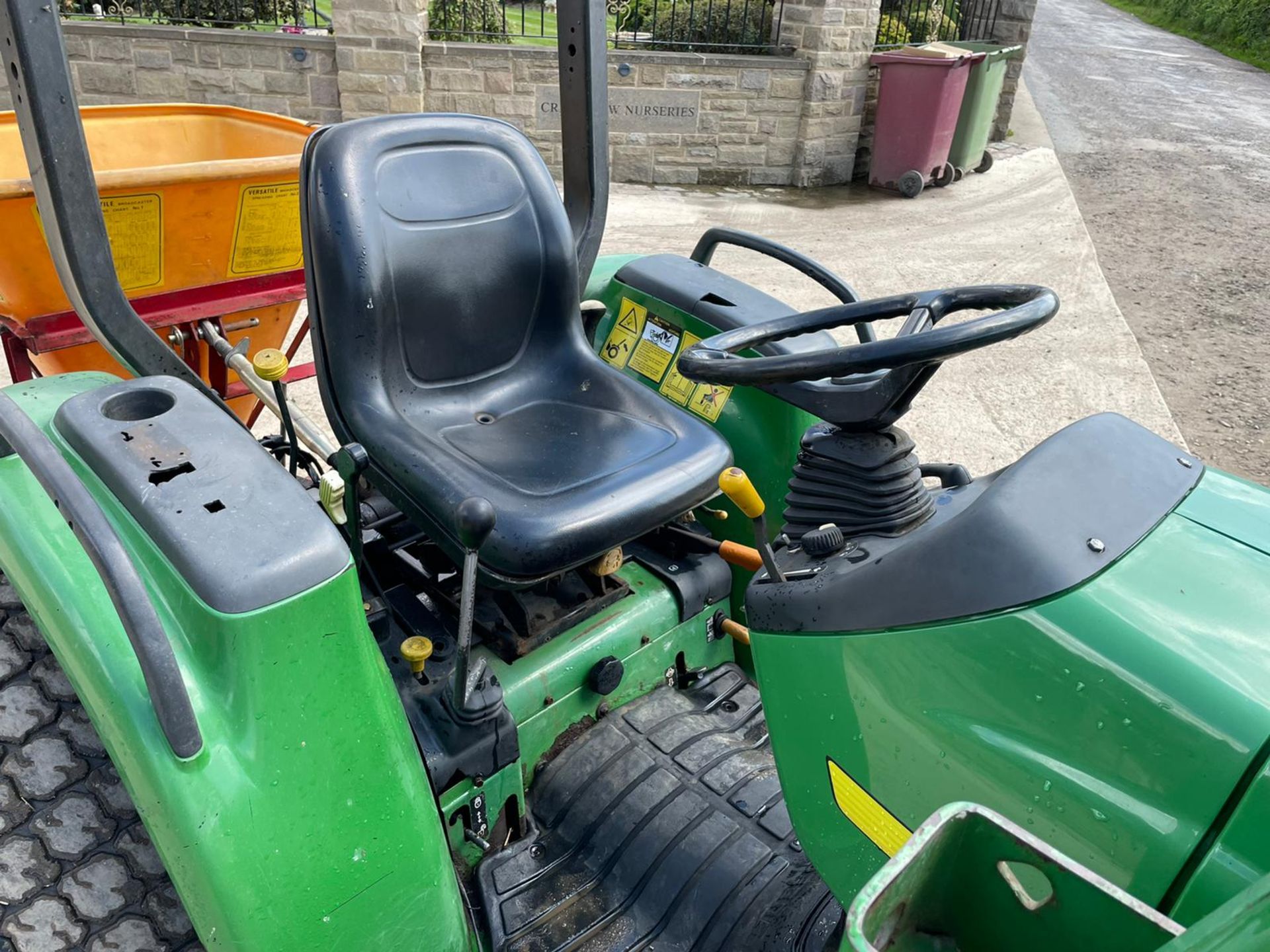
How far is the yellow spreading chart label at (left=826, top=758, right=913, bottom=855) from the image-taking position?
1.25m

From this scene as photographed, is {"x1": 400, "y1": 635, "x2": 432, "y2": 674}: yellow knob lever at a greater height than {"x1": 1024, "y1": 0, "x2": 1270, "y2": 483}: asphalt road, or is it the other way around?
{"x1": 400, "y1": 635, "x2": 432, "y2": 674}: yellow knob lever

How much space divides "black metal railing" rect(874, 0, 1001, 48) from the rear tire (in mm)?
7660

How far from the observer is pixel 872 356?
4.04 feet

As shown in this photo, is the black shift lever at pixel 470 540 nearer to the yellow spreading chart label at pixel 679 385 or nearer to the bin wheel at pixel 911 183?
the yellow spreading chart label at pixel 679 385

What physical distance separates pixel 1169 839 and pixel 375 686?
89 cm

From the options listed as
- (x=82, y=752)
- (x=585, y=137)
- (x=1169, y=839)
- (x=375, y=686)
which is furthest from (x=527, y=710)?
(x=585, y=137)

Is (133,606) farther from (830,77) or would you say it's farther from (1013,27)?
(1013,27)

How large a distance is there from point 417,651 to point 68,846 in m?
0.60

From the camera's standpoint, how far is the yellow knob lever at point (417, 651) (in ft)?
5.47

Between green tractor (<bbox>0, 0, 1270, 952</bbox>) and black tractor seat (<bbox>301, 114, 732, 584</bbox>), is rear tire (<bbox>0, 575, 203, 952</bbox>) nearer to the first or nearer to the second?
green tractor (<bbox>0, 0, 1270, 952</bbox>)

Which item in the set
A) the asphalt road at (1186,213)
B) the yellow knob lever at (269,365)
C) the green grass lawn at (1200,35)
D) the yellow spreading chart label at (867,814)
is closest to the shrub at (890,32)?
the asphalt road at (1186,213)

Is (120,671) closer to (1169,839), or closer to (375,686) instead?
(375,686)

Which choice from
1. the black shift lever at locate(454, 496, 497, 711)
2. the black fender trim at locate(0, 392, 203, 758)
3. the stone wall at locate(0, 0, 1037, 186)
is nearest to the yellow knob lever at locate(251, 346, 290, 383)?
the black shift lever at locate(454, 496, 497, 711)

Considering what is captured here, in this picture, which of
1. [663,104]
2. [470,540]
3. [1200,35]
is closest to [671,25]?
[663,104]
